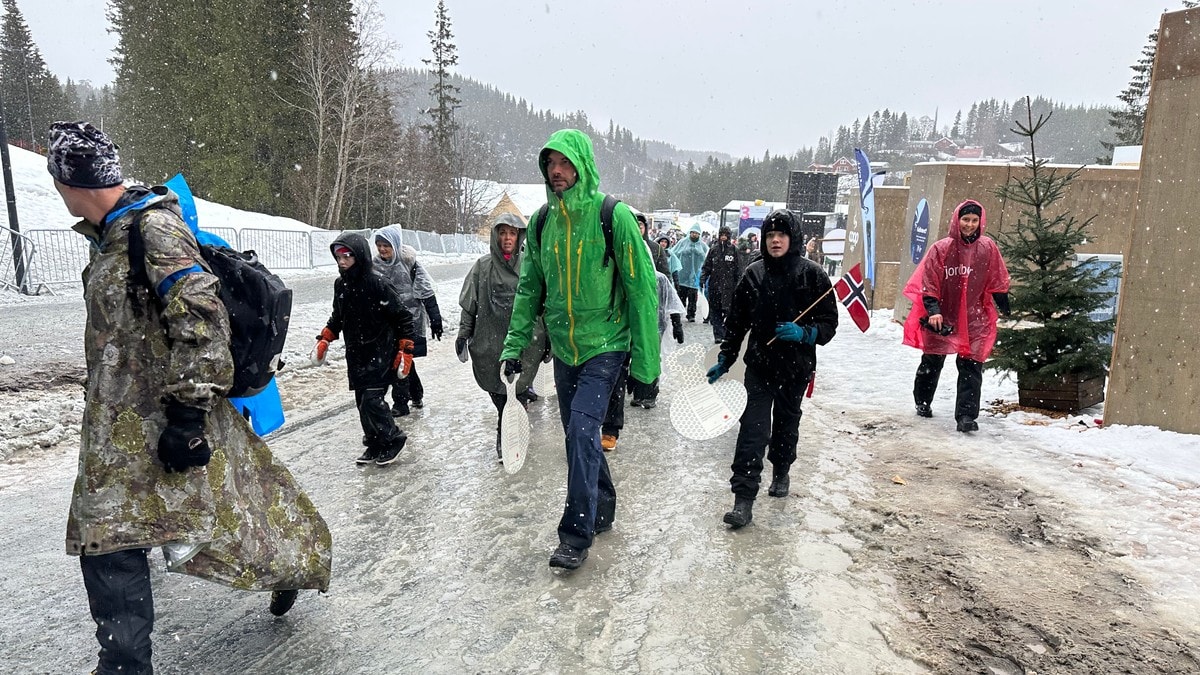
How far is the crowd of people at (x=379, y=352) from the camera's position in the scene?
2301mm

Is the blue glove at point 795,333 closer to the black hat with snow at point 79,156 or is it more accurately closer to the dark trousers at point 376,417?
the dark trousers at point 376,417

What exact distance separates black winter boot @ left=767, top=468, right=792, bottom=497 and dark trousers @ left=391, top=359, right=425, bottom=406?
3.47 meters

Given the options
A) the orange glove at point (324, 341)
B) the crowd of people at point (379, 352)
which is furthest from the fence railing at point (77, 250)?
the crowd of people at point (379, 352)

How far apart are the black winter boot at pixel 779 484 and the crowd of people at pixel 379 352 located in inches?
0.7

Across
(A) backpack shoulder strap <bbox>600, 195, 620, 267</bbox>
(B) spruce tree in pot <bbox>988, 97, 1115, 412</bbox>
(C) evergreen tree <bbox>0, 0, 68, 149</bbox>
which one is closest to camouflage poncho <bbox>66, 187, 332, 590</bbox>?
(A) backpack shoulder strap <bbox>600, 195, 620, 267</bbox>

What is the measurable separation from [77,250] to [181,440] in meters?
16.4

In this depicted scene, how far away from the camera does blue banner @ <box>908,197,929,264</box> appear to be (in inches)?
486

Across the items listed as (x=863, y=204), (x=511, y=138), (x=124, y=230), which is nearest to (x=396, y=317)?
(x=124, y=230)

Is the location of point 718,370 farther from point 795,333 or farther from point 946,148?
point 946,148

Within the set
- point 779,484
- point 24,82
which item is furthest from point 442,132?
point 779,484

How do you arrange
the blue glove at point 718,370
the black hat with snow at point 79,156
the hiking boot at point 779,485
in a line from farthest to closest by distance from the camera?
the hiking boot at point 779,485
the blue glove at point 718,370
the black hat with snow at point 79,156

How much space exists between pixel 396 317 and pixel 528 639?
9.38 feet

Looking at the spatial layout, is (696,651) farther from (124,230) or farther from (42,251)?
(42,251)

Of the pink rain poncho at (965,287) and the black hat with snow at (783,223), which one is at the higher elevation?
the black hat with snow at (783,223)
